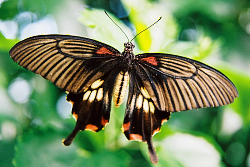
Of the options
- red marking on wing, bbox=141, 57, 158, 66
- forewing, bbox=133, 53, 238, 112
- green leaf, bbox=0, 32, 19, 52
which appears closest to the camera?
forewing, bbox=133, 53, 238, 112

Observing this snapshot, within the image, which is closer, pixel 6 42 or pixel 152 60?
pixel 152 60

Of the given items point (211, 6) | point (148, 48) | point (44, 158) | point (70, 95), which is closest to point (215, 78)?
point (148, 48)

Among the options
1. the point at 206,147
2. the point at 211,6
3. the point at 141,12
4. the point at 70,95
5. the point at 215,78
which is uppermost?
the point at 211,6

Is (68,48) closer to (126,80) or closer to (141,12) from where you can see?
(126,80)

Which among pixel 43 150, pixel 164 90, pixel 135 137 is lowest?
pixel 43 150

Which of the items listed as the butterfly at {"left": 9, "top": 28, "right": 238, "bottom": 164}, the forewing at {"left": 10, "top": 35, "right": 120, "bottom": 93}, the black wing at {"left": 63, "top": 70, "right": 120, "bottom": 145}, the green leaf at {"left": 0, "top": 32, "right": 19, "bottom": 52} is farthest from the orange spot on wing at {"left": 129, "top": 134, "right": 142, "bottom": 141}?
the green leaf at {"left": 0, "top": 32, "right": 19, "bottom": 52}

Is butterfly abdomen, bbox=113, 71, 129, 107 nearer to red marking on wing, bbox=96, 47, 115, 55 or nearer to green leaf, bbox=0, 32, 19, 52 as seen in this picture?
red marking on wing, bbox=96, 47, 115, 55

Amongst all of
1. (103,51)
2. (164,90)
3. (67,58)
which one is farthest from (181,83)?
(67,58)

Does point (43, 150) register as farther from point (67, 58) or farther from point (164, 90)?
point (164, 90)
